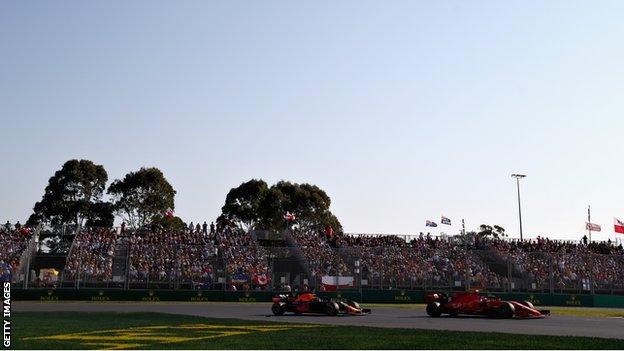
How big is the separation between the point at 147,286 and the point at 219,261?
4370mm

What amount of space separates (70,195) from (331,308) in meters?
63.1

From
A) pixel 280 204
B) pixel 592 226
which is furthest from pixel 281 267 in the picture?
pixel 280 204

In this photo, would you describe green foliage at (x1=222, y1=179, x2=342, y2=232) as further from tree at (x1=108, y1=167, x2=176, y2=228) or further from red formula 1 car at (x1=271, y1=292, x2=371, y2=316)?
red formula 1 car at (x1=271, y1=292, x2=371, y2=316)

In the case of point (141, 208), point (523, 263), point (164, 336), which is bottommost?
point (164, 336)

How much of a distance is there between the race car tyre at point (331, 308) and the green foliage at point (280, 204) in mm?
74055

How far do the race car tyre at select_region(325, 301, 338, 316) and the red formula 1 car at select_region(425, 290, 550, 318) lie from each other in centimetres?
353

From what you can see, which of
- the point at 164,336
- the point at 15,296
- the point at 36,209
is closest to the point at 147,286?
the point at 15,296

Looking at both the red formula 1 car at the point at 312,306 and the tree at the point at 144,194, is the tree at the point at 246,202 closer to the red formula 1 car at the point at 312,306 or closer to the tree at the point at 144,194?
the tree at the point at 144,194

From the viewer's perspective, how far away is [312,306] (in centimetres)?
2720

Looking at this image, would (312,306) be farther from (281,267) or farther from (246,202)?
(246,202)

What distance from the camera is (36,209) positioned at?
83875 mm

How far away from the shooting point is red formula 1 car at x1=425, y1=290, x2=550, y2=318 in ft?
81.5

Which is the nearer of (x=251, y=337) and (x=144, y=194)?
(x=251, y=337)

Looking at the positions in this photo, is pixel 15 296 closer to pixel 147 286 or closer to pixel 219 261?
pixel 147 286
